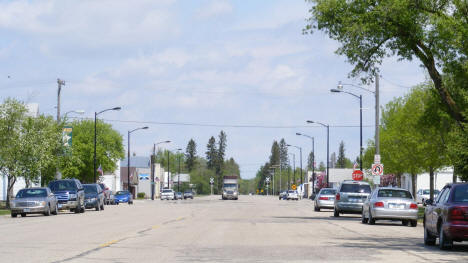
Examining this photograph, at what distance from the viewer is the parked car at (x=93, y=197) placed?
1847 inches

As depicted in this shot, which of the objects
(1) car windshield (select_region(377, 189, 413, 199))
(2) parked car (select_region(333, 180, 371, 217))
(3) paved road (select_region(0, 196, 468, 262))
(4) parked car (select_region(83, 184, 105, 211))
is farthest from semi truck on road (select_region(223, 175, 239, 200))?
(3) paved road (select_region(0, 196, 468, 262))

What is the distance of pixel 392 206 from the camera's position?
98.2 ft

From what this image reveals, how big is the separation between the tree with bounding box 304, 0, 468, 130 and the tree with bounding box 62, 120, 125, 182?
5085 cm

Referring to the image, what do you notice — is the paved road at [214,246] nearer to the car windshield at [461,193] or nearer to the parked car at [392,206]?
the car windshield at [461,193]

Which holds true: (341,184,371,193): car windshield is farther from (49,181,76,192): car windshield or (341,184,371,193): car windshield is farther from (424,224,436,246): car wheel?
(424,224,436,246): car wheel

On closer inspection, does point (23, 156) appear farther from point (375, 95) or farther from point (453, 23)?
point (453, 23)

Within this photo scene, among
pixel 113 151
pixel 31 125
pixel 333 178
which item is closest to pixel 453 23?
pixel 31 125

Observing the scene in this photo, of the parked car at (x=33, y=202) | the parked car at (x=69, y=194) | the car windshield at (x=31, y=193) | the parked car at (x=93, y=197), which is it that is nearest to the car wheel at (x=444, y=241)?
the parked car at (x=33, y=202)

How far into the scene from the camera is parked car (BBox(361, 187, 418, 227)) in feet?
97.8

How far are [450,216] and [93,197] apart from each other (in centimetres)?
3295

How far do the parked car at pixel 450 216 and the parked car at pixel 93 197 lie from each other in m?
30.7

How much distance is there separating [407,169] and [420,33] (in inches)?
1116

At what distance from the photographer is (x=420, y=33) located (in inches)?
1206

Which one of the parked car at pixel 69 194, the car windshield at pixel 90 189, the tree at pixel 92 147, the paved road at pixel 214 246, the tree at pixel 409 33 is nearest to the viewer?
the paved road at pixel 214 246
